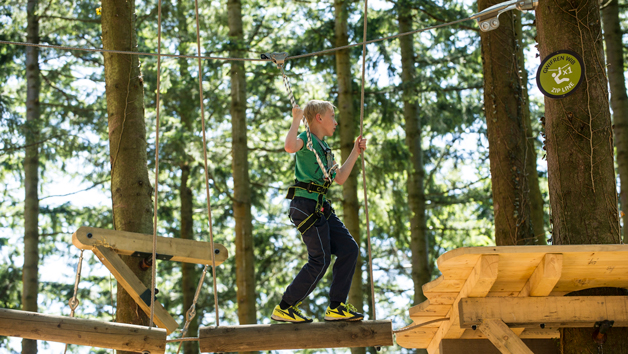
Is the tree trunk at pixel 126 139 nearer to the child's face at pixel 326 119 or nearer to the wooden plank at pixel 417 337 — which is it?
the child's face at pixel 326 119

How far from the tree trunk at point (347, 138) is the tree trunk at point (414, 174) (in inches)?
41.5

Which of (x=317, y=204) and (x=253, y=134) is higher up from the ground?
(x=253, y=134)

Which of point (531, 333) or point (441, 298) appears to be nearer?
point (441, 298)

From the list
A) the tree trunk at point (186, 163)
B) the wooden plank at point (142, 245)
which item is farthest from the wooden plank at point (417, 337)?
A: the tree trunk at point (186, 163)

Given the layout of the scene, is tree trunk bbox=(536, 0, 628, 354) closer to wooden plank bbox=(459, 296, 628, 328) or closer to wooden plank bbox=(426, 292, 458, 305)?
→ wooden plank bbox=(459, 296, 628, 328)

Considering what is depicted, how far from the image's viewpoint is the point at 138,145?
188 inches

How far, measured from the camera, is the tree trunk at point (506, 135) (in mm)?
5430

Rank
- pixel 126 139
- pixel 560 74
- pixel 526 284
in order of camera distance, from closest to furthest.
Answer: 1. pixel 526 284
2. pixel 560 74
3. pixel 126 139

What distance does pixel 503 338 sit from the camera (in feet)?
11.6

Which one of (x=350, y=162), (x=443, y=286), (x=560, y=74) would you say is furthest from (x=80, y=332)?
(x=560, y=74)

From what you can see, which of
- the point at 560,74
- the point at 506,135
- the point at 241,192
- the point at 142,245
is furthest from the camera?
the point at 241,192

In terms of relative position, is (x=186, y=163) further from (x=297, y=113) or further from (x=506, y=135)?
(x=297, y=113)

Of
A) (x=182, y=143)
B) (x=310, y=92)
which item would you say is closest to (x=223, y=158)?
(x=182, y=143)

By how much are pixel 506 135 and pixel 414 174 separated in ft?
17.3
